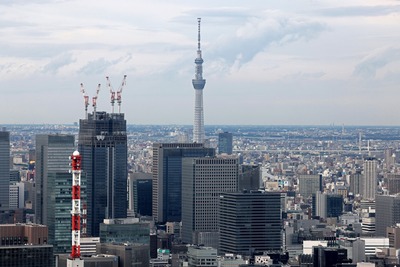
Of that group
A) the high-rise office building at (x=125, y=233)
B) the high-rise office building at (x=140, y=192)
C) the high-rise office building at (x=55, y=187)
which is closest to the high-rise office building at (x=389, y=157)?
the high-rise office building at (x=140, y=192)

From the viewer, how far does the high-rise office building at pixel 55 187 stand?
3938 centimetres

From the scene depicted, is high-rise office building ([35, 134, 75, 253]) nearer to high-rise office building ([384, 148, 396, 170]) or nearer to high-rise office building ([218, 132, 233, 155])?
high-rise office building ([384, 148, 396, 170])

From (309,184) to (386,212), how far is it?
1773cm

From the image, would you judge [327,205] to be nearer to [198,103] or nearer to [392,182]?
[392,182]

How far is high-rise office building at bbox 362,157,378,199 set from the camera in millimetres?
68375

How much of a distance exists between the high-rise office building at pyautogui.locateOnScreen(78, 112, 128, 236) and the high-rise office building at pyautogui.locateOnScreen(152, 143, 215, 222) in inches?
135

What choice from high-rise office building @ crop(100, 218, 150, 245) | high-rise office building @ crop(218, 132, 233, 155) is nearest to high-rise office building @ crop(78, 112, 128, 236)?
high-rise office building @ crop(100, 218, 150, 245)

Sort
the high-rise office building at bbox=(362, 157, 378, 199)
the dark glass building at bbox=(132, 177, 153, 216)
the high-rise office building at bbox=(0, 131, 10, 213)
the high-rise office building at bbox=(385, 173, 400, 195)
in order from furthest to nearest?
the high-rise office building at bbox=(362, 157, 378, 199) < the high-rise office building at bbox=(385, 173, 400, 195) < the high-rise office building at bbox=(0, 131, 10, 213) < the dark glass building at bbox=(132, 177, 153, 216)

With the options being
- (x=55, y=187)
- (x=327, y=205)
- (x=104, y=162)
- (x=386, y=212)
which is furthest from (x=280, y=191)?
Answer: (x=55, y=187)

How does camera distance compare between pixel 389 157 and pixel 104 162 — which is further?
pixel 389 157

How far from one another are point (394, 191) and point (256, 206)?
17190mm

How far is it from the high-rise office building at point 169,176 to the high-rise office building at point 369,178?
322 inches

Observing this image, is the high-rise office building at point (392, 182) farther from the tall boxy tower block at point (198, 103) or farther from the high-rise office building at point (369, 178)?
the tall boxy tower block at point (198, 103)

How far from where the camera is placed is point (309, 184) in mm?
74938
